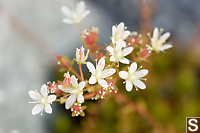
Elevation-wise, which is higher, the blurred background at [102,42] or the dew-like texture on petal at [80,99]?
the blurred background at [102,42]

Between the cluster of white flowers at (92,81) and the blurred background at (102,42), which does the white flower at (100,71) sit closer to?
the cluster of white flowers at (92,81)

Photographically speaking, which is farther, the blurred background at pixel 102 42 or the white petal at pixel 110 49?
the blurred background at pixel 102 42

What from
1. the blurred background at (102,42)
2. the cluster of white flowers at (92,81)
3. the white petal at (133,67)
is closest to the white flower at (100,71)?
the cluster of white flowers at (92,81)

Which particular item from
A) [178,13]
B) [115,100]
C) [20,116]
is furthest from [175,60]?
[20,116]

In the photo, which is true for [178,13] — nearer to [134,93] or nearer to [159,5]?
[159,5]

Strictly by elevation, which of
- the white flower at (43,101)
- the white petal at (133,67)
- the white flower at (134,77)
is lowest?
the white flower at (43,101)

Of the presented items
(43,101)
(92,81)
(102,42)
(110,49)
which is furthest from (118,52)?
(102,42)

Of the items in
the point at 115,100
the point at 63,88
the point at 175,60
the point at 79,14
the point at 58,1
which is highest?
the point at 58,1

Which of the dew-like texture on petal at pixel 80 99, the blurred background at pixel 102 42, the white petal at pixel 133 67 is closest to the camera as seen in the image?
the dew-like texture on petal at pixel 80 99

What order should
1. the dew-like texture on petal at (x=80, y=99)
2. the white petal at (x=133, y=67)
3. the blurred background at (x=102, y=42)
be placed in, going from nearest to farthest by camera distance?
the dew-like texture on petal at (x=80, y=99) < the white petal at (x=133, y=67) < the blurred background at (x=102, y=42)
